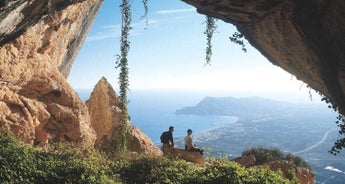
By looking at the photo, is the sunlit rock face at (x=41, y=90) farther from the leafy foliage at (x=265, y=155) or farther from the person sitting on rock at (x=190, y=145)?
the leafy foliage at (x=265, y=155)

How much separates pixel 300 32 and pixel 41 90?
50.4 feet

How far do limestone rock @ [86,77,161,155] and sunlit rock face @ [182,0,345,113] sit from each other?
16436mm

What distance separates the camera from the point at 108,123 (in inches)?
1187

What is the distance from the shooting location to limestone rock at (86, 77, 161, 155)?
2878cm

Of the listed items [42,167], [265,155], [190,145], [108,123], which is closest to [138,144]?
[108,123]

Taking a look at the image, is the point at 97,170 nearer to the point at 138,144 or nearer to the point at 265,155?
the point at 138,144

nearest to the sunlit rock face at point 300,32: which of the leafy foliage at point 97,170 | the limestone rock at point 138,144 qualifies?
the leafy foliage at point 97,170

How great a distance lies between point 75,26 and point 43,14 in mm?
13497

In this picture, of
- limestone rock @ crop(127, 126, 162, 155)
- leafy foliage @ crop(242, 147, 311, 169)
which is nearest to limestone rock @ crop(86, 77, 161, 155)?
limestone rock @ crop(127, 126, 162, 155)

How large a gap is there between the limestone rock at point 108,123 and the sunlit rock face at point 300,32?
16436mm

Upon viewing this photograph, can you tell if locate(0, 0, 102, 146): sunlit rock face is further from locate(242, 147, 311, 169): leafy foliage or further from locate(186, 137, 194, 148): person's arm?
locate(242, 147, 311, 169): leafy foliage

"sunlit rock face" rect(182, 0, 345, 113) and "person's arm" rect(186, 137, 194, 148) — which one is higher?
"sunlit rock face" rect(182, 0, 345, 113)

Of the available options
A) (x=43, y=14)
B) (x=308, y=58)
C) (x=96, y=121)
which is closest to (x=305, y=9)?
(x=308, y=58)

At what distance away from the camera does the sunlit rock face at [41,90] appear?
18.3 metres
